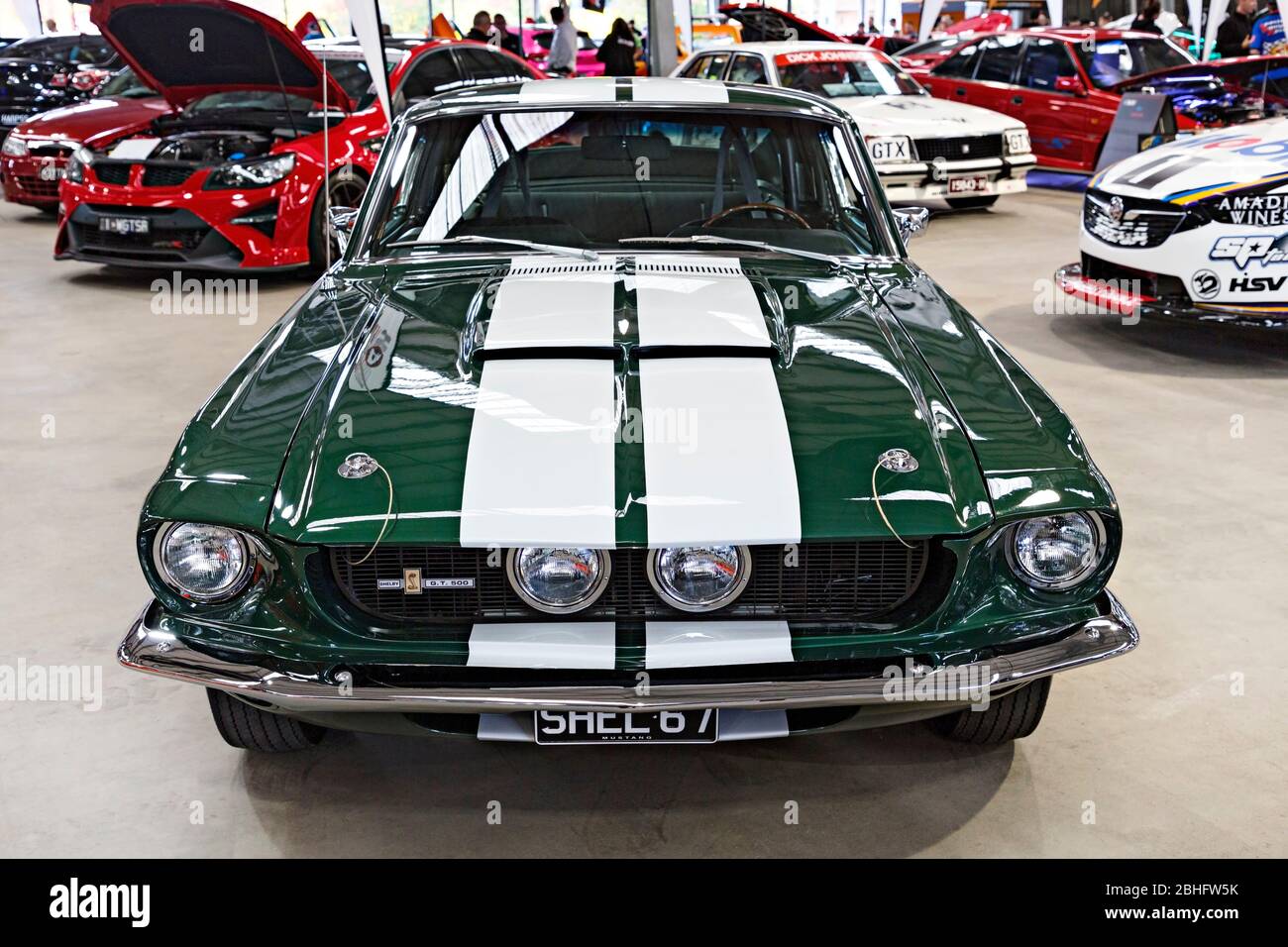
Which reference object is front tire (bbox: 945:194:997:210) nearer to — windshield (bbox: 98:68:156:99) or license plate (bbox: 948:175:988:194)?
license plate (bbox: 948:175:988:194)

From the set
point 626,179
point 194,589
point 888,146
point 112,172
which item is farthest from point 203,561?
point 888,146

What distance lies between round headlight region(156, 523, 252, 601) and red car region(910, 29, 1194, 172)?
9.58m

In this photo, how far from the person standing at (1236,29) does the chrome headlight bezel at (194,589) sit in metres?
12.7

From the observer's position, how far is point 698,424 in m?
2.21

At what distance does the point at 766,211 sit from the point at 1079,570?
1.49m

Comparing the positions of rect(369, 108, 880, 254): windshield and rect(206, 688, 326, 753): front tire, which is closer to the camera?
rect(206, 688, 326, 753): front tire

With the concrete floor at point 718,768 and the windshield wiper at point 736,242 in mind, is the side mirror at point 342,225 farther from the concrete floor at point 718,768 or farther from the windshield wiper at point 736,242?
the concrete floor at point 718,768

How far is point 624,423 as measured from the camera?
7.27 ft

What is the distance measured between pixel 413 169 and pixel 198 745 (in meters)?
1.59

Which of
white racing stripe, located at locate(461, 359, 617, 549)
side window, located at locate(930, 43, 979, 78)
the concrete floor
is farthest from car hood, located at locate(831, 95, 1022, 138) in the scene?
white racing stripe, located at locate(461, 359, 617, 549)

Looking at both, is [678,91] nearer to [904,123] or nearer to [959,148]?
[904,123]

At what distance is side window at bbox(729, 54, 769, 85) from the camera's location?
9547 mm

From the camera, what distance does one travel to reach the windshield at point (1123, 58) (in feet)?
33.9
